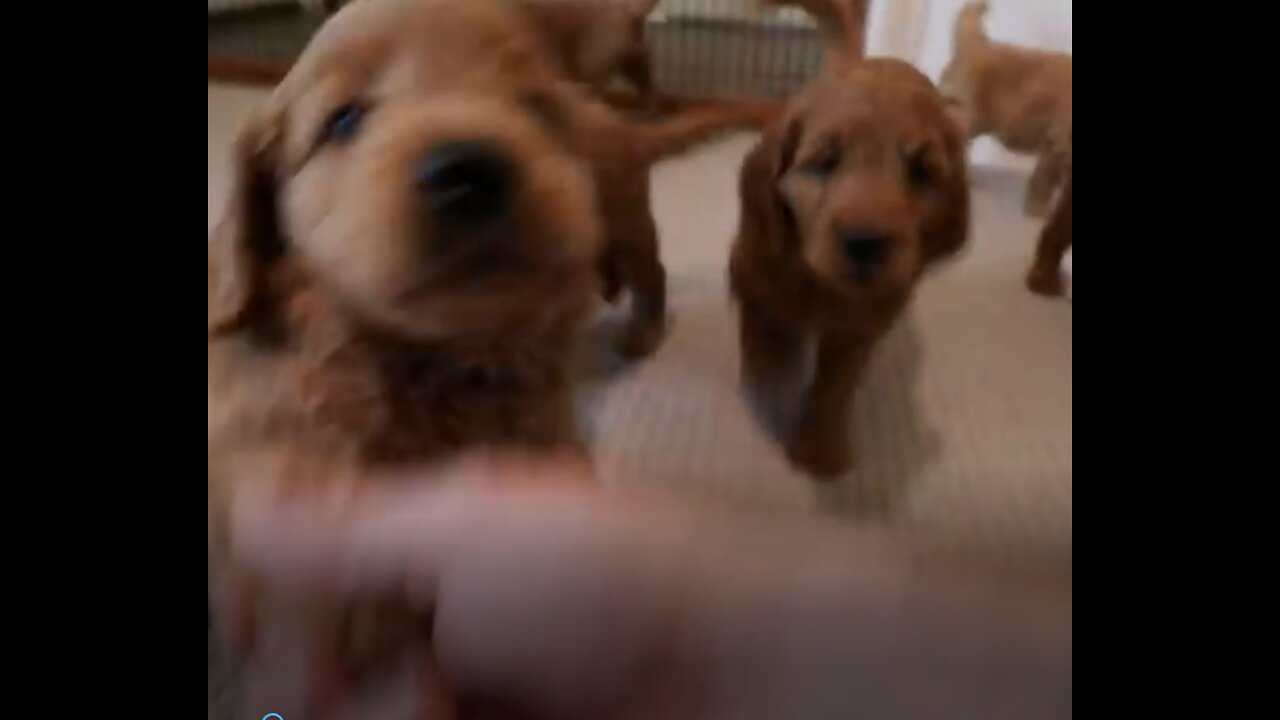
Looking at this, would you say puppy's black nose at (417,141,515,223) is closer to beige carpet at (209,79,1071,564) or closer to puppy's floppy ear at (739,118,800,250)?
beige carpet at (209,79,1071,564)

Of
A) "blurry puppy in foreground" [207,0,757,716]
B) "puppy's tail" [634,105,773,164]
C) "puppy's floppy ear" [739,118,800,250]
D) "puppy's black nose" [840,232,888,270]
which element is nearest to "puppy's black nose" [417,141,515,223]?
"blurry puppy in foreground" [207,0,757,716]

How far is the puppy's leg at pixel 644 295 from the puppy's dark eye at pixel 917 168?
381 millimetres

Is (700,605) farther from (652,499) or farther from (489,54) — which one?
(489,54)

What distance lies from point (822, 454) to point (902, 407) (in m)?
0.25

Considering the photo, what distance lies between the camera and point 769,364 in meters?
1.56

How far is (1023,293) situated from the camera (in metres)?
1.96

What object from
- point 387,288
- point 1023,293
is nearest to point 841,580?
point 387,288

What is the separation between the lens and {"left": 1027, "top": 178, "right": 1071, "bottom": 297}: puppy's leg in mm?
1883

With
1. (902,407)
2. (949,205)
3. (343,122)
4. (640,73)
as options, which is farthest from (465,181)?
(640,73)

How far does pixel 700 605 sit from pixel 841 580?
6 cm

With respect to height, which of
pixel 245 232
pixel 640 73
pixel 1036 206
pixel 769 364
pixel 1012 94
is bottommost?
pixel 1036 206

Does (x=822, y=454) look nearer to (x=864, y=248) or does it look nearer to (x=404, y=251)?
(x=864, y=248)
